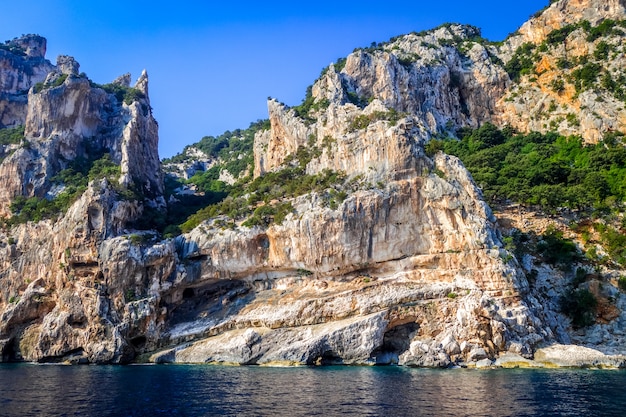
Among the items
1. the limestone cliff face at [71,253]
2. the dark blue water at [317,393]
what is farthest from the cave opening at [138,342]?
the dark blue water at [317,393]

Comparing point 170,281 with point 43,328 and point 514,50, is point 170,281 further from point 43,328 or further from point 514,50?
point 514,50

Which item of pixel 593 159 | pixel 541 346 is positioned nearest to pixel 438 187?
pixel 541 346

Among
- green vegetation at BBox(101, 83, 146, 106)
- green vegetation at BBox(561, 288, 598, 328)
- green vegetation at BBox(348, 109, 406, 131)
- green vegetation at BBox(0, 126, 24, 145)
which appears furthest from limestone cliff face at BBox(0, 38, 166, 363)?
green vegetation at BBox(561, 288, 598, 328)

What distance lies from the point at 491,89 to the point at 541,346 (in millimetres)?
56478

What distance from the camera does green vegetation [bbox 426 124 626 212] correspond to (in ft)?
180

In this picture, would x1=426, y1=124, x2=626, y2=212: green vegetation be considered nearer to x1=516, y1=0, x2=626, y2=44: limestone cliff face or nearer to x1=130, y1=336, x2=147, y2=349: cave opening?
x1=516, y1=0, x2=626, y2=44: limestone cliff face

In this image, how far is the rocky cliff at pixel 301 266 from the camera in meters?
44.3

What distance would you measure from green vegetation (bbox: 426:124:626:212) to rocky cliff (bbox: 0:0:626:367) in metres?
5.50

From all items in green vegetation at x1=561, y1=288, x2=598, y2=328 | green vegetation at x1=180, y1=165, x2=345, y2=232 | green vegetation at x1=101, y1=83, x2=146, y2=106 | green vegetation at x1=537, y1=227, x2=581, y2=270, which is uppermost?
green vegetation at x1=101, y1=83, x2=146, y2=106

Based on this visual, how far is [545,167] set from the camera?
202 feet

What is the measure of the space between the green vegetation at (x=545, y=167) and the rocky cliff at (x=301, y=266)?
5.50 metres

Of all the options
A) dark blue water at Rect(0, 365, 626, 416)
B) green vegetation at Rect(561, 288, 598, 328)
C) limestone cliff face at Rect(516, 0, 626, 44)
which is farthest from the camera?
limestone cliff face at Rect(516, 0, 626, 44)

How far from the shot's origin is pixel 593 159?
6125 centimetres

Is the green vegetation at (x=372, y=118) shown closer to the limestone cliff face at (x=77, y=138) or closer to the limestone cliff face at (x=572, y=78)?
the limestone cliff face at (x=77, y=138)
